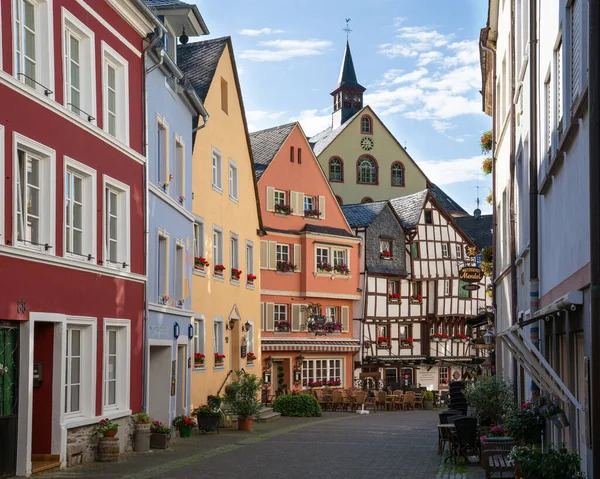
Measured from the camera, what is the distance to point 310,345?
1722 inches

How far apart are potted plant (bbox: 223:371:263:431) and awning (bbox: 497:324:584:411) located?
14.6m

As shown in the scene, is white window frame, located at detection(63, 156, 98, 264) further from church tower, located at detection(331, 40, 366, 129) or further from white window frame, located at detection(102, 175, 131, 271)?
church tower, located at detection(331, 40, 366, 129)

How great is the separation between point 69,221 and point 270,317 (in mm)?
26461

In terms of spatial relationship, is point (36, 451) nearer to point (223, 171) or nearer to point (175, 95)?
point (175, 95)

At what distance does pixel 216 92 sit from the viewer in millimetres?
30250

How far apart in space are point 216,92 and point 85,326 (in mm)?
14386

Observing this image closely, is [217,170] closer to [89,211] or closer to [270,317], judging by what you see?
[89,211]

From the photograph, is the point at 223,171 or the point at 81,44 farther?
the point at 223,171

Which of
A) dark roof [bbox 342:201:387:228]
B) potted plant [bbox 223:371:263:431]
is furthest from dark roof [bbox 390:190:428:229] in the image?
potted plant [bbox 223:371:263:431]

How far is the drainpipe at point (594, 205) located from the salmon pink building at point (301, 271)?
33943 millimetres

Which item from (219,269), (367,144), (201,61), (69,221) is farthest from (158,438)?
(367,144)

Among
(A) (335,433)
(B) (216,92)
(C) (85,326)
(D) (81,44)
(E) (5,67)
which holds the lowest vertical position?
(A) (335,433)

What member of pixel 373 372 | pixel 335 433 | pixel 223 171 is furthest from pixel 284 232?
pixel 335 433

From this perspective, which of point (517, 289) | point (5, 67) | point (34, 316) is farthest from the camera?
point (517, 289)
